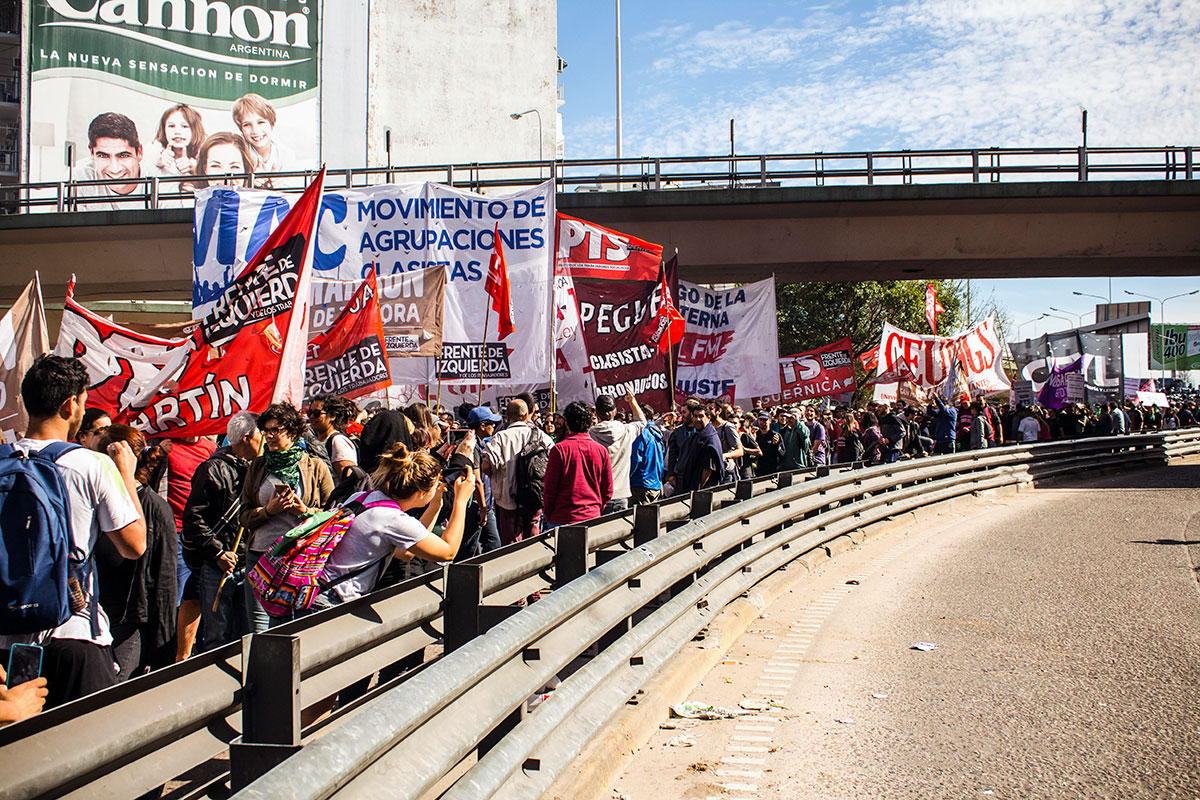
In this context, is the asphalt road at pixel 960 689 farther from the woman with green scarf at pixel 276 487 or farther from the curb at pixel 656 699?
the woman with green scarf at pixel 276 487

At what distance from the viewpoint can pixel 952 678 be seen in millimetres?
6188

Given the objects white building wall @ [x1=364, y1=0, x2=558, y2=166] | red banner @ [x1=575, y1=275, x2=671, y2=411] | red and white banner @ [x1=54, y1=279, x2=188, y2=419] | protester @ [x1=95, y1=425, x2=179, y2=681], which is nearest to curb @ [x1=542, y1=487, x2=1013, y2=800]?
protester @ [x1=95, y1=425, x2=179, y2=681]

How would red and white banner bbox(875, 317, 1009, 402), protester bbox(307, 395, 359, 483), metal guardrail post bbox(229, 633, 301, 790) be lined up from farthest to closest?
red and white banner bbox(875, 317, 1009, 402) < protester bbox(307, 395, 359, 483) < metal guardrail post bbox(229, 633, 301, 790)

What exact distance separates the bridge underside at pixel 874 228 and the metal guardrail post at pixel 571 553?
771 inches

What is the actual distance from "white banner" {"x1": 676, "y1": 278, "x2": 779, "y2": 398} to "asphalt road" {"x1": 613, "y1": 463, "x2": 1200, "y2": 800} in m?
6.07

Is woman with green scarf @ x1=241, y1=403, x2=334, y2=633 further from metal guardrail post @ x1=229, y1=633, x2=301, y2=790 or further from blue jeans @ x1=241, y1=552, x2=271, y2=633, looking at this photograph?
metal guardrail post @ x1=229, y1=633, x2=301, y2=790

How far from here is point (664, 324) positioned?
13.5 metres

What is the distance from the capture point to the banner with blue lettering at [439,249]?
505 inches

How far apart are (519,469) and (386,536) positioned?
4.48 metres

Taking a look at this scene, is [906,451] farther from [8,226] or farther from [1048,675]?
[8,226]

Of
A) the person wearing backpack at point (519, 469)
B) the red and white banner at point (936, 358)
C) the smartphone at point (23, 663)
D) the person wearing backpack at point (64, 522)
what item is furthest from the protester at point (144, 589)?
the red and white banner at point (936, 358)

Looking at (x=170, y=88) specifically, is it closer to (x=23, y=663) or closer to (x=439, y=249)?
(x=439, y=249)

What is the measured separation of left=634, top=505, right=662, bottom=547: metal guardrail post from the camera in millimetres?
6293

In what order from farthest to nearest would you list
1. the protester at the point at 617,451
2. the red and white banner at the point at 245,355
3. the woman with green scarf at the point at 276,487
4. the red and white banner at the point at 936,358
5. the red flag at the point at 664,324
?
the red and white banner at the point at 936,358 < the red flag at the point at 664,324 < the protester at the point at 617,451 < the red and white banner at the point at 245,355 < the woman with green scarf at the point at 276,487
